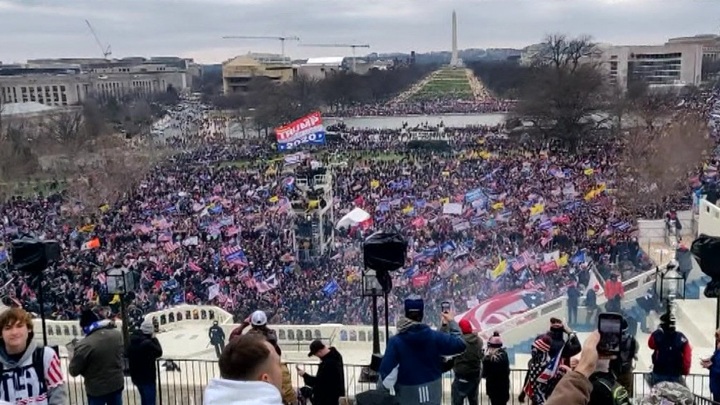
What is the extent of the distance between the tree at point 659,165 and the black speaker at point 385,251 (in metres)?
21.5

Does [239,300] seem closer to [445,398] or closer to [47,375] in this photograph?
[445,398]

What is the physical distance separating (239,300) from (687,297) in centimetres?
1112

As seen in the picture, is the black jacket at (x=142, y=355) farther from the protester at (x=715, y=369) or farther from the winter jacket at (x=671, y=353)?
the protester at (x=715, y=369)

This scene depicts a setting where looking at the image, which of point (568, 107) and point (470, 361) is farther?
point (568, 107)

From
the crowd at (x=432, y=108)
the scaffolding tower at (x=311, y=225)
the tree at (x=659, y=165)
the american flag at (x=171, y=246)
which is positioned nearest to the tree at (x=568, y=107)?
the tree at (x=659, y=165)

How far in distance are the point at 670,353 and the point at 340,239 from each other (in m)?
17.1

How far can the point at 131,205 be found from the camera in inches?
1323

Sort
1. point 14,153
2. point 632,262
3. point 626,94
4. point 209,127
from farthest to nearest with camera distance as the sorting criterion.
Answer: point 209,127 < point 626,94 < point 14,153 < point 632,262

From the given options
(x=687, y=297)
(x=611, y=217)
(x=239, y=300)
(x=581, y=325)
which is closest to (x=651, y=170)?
(x=611, y=217)

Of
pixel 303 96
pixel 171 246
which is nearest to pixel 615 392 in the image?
pixel 171 246

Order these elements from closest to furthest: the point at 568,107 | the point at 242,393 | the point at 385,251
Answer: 1. the point at 242,393
2. the point at 385,251
3. the point at 568,107

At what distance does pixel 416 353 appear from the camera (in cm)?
554

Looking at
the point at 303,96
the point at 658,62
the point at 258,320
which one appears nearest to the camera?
the point at 258,320

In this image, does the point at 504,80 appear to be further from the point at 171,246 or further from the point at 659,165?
the point at 171,246
